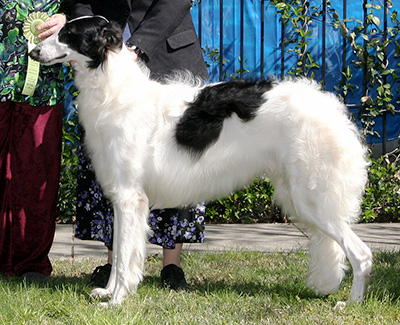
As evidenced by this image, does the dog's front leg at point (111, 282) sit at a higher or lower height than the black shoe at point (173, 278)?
higher

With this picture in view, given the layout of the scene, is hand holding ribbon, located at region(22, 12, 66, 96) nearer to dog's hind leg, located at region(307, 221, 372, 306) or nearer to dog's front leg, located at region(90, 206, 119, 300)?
dog's front leg, located at region(90, 206, 119, 300)

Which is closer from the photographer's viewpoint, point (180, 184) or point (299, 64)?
point (180, 184)

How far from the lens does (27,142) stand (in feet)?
13.9

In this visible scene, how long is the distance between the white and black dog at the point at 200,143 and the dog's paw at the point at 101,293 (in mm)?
14

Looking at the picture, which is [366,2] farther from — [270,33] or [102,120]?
[102,120]

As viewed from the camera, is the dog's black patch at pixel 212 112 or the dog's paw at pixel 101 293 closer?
the dog's black patch at pixel 212 112

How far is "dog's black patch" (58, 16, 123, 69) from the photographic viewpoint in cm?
354

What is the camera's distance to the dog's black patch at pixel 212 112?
357 cm

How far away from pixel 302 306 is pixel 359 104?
13.0ft

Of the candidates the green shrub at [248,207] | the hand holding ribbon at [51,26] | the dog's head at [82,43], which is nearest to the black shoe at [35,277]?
the dog's head at [82,43]

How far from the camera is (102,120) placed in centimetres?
363

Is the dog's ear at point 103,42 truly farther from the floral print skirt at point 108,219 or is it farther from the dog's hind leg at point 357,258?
the dog's hind leg at point 357,258

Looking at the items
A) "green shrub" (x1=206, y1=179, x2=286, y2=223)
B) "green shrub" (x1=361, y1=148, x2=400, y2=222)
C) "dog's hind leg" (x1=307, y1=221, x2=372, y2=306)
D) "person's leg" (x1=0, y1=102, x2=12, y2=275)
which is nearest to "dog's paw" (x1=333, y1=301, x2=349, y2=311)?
"dog's hind leg" (x1=307, y1=221, x2=372, y2=306)

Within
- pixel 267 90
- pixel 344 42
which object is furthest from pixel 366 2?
pixel 267 90
